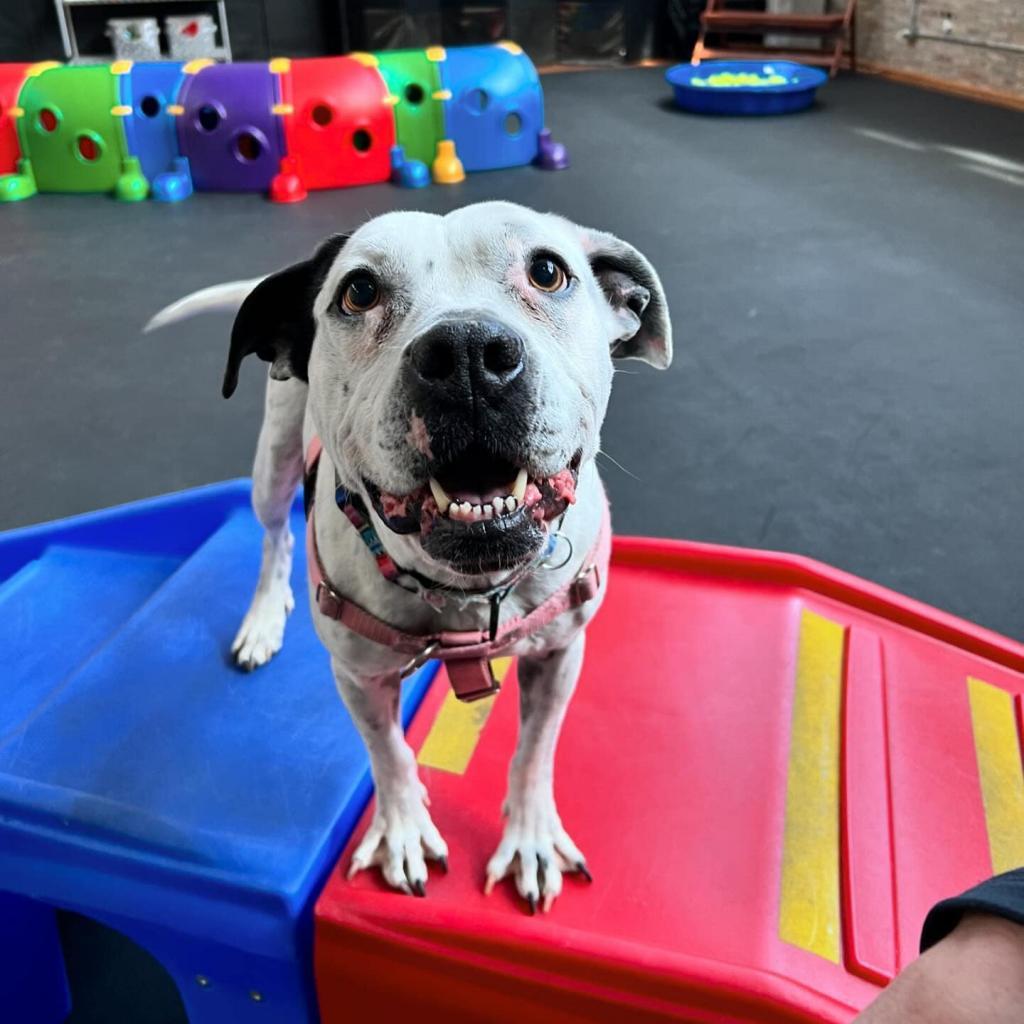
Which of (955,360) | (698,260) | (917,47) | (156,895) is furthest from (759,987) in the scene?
(917,47)

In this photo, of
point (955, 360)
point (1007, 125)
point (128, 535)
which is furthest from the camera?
point (1007, 125)

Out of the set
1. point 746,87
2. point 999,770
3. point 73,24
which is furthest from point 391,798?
point 73,24

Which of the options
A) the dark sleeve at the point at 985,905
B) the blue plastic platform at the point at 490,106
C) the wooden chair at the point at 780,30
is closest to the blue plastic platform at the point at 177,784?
the dark sleeve at the point at 985,905

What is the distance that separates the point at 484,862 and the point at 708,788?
40 cm

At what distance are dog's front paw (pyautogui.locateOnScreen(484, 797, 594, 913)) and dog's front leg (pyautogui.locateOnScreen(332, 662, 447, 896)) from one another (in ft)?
0.34

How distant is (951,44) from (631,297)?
27.5 ft

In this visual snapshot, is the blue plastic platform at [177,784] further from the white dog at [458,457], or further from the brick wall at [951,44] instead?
the brick wall at [951,44]

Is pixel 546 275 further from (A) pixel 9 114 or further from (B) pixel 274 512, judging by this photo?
(A) pixel 9 114

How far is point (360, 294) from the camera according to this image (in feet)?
3.66

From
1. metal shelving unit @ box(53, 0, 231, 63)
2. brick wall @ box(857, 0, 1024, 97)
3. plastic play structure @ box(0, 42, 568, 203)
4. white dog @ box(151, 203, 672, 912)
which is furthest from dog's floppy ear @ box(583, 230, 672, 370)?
metal shelving unit @ box(53, 0, 231, 63)

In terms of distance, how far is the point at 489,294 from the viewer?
3.52 ft

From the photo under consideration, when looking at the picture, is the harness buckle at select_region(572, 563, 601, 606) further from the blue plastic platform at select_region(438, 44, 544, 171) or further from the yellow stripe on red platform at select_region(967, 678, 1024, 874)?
the blue plastic platform at select_region(438, 44, 544, 171)

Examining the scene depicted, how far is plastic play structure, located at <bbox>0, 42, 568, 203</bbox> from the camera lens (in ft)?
18.8

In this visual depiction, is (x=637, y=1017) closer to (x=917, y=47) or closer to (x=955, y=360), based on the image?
(x=955, y=360)
